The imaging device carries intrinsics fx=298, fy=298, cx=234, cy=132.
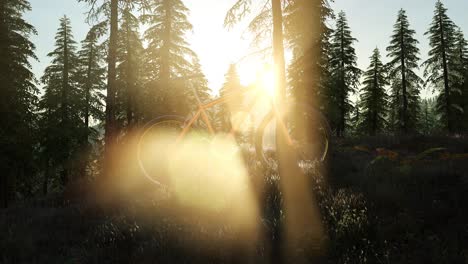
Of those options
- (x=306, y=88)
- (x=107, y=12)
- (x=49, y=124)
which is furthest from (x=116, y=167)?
(x=49, y=124)

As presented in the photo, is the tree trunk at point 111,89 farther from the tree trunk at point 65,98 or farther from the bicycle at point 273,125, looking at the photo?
the tree trunk at point 65,98

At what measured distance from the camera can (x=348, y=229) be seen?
4.40m

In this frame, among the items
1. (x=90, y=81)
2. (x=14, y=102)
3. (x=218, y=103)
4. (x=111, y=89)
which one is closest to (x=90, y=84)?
(x=90, y=81)

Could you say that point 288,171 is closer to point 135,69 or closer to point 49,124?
point 135,69

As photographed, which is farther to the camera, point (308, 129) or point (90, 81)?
point (90, 81)

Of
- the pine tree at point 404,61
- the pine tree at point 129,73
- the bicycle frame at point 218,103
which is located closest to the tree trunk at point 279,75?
the bicycle frame at point 218,103

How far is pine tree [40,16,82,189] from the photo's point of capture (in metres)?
21.6

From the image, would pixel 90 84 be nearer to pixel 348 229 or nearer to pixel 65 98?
pixel 65 98

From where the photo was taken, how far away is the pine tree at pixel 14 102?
15.1 metres

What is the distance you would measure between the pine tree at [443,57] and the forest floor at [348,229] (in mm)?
27376

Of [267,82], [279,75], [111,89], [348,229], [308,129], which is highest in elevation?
[111,89]

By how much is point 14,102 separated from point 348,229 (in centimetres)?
1765

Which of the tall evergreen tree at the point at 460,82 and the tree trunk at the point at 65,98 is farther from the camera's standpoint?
the tall evergreen tree at the point at 460,82

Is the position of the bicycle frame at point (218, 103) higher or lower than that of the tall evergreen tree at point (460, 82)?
lower
